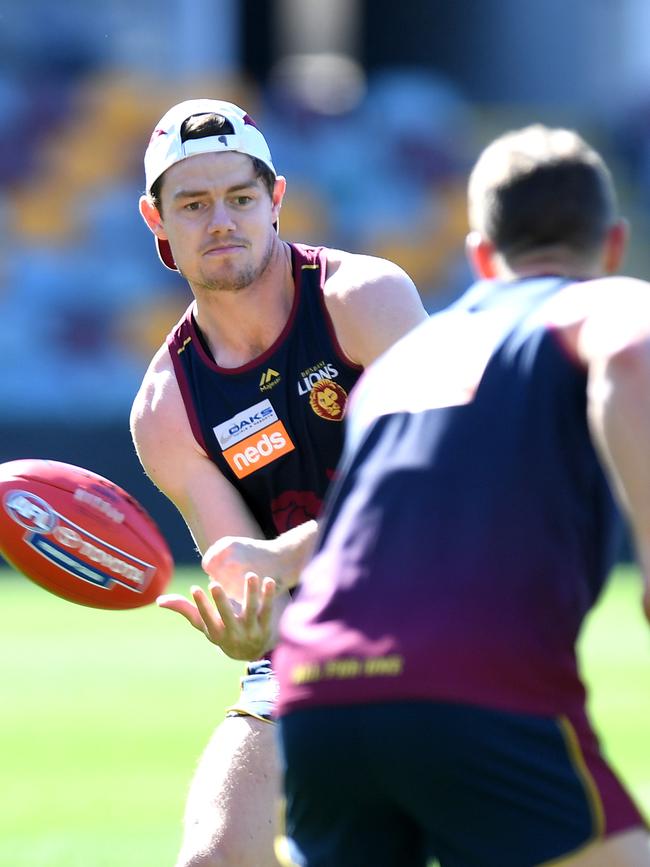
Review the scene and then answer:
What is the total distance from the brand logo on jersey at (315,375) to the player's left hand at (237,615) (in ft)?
3.43

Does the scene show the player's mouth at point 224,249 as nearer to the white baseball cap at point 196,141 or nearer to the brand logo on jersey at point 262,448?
the white baseball cap at point 196,141

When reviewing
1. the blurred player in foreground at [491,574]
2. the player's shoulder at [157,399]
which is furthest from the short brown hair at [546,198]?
the player's shoulder at [157,399]

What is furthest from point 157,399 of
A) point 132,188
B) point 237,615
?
point 132,188

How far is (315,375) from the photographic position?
5.11 meters

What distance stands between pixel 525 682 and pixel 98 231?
14.5 m

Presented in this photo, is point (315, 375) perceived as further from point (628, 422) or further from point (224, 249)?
point (628, 422)

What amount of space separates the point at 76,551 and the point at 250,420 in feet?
2.13

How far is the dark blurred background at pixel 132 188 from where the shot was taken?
1645cm

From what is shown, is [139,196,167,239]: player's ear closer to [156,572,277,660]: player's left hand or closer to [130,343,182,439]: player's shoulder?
[130,343,182,439]: player's shoulder

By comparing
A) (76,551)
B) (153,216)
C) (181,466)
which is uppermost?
(153,216)

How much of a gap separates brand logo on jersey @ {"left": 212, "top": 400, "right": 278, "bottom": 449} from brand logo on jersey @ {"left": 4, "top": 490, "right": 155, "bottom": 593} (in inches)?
19.0

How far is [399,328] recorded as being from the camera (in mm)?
4891

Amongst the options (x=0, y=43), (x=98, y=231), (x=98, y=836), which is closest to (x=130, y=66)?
(x=0, y=43)

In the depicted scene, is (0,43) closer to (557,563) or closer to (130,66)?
(130,66)
